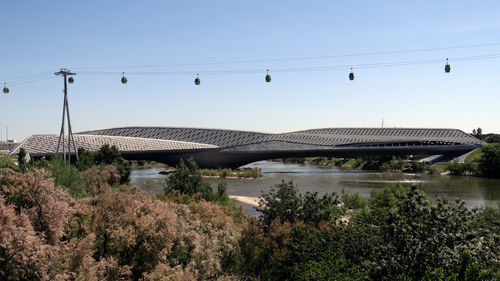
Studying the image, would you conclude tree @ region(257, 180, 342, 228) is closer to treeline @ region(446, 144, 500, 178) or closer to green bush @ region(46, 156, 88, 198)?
green bush @ region(46, 156, 88, 198)

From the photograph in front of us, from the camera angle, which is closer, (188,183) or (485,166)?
(188,183)

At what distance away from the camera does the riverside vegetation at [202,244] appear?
427 inches

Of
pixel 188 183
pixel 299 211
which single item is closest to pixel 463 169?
pixel 188 183

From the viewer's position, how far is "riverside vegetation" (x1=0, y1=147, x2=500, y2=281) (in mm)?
10836

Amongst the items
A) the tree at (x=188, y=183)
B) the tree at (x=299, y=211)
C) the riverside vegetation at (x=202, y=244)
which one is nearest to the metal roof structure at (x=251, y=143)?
the tree at (x=188, y=183)

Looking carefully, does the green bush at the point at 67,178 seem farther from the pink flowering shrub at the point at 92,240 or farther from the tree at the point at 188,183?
the pink flowering shrub at the point at 92,240

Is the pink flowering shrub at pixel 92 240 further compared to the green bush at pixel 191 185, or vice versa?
the green bush at pixel 191 185

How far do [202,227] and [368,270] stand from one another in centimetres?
693

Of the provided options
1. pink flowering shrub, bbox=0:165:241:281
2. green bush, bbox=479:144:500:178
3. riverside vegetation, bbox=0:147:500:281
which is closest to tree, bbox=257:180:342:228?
riverside vegetation, bbox=0:147:500:281

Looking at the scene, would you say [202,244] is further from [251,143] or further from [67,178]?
[251,143]

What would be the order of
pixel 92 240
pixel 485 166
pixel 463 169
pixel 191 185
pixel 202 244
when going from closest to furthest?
pixel 92 240 < pixel 202 244 < pixel 191 185 < pixel 485 166 < pixel 463 169

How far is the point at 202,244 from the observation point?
1455 centimetres

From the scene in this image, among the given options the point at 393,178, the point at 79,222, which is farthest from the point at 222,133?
the point at 79,222

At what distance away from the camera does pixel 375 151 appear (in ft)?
286
